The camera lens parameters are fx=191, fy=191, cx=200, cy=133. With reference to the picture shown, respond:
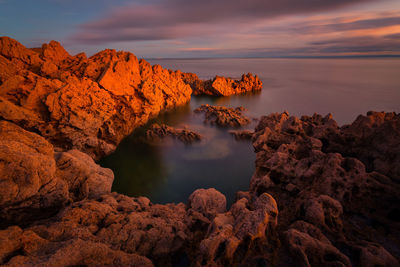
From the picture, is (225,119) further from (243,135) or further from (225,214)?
(225,214)

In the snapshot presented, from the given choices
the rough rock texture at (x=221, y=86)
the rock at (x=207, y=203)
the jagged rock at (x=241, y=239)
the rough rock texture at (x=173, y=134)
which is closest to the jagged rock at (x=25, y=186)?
the jagged rock at (x=241, y=239)

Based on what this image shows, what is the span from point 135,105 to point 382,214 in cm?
2555

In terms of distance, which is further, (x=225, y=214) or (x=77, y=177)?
(x=77, y=177)

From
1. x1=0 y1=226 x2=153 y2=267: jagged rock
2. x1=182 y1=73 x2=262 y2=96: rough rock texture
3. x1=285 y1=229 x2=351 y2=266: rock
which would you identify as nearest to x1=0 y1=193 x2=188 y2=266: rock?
x1=0 y1=226 x2=153 y2=267: jagged rock

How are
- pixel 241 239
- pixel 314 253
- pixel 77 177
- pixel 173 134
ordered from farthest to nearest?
pixel 173 134 → pixel 77 177 → pixel 241 239 → pixel 314 253

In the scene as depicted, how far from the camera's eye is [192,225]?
7855 mm

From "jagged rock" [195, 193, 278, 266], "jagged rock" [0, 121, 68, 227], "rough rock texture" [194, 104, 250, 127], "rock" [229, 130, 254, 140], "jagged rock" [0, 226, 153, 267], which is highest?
"jagged rock" [0, 121, 68, 227]

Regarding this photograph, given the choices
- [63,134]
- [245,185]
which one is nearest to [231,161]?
[245,185]

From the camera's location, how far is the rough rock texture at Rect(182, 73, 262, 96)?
5222 centimetres

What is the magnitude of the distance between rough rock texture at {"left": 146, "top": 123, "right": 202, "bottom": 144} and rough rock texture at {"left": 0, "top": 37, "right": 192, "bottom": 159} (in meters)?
2.72

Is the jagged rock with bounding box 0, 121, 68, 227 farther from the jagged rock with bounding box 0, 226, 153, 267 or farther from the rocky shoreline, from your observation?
the jagged rock with bounding box 0, 226, 153, 267

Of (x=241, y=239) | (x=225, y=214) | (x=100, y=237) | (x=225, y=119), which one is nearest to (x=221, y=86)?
(x=225, y=119)

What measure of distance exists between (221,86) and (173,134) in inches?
1233

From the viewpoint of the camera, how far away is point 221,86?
5244cm
